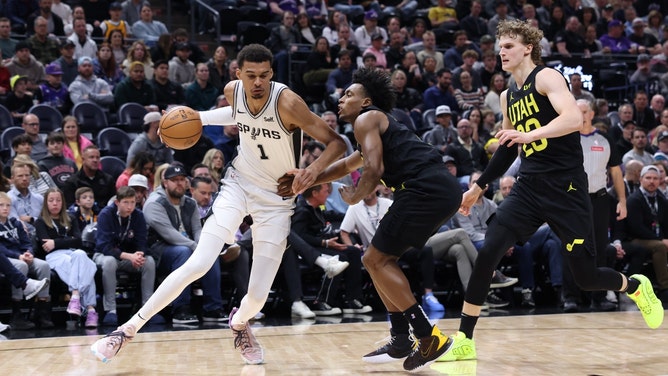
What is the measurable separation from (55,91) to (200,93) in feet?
6.39

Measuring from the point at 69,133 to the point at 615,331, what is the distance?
21.6 ft

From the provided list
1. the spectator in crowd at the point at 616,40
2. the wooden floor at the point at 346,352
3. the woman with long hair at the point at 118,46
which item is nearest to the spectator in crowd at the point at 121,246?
the wooden floor at the point at 346,352

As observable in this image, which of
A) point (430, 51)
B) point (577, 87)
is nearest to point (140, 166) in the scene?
point (430, 51)

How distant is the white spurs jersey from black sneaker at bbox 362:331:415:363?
1243 millimetres

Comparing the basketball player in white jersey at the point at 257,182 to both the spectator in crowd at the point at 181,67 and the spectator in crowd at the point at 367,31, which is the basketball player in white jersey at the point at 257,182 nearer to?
the spectator in crowd at the point at 181,67

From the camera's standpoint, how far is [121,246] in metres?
8.97

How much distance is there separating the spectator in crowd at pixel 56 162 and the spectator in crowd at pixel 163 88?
7.88 feet

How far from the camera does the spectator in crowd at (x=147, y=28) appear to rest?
46.7 feet

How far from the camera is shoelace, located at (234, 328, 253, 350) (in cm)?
592

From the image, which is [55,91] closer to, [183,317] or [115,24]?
[115,24]

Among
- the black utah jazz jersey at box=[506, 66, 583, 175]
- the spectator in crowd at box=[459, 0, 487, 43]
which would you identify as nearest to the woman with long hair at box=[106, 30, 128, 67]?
the spectator in crowd at box=[459, 0, 487, 43]

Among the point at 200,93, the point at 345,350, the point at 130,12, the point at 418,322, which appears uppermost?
the point at 130,12

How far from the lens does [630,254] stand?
418 inches

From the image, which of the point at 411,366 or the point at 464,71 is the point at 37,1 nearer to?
the point at 464,71
